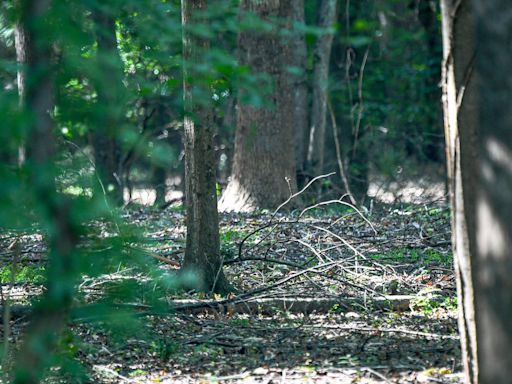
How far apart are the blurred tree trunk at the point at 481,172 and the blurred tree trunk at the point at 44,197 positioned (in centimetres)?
198

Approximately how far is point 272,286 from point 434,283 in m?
1.79

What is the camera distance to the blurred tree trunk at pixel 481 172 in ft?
13.9

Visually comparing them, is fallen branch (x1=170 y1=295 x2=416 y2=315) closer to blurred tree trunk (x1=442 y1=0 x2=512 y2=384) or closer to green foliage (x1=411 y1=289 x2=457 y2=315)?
green foliage (x1=411 y1=289 x2=457 y2=315)

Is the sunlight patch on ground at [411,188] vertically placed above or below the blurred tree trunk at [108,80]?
below

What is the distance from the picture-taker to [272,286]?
8.36 m

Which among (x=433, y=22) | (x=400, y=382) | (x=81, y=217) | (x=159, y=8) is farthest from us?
(x=433, y=22)

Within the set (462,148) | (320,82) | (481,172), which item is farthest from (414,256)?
(320,82)

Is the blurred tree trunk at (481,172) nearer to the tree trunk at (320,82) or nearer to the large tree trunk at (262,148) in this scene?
the large tree trunk at (262,148)

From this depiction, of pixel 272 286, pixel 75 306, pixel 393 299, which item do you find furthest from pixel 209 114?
pixel 75 306

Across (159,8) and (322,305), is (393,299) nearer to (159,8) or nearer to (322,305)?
(322,305)

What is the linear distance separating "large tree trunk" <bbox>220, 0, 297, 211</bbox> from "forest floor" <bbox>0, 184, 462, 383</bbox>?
321cm

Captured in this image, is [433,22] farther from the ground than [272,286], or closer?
farther from the ground

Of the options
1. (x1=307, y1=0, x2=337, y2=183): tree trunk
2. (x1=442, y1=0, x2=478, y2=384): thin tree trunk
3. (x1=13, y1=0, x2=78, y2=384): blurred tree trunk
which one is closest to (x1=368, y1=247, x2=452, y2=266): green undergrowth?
(x1=442, y1=0, x2=478, y2=384): thin tree trunk

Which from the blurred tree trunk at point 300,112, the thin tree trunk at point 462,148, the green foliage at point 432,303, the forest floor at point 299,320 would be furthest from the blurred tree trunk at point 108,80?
the blurred tree trunk at point 300,112
